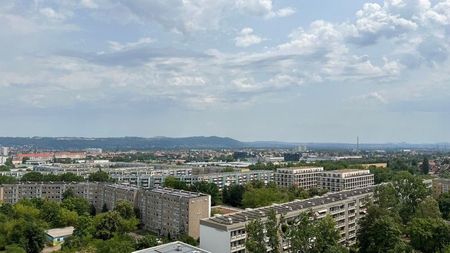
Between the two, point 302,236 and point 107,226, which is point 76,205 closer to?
point 107,226

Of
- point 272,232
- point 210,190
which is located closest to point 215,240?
point 272,232

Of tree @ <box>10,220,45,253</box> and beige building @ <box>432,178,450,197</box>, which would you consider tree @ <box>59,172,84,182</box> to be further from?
beige building @ <box>432,178,450,197</box>

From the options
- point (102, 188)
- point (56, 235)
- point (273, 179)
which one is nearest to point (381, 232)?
point (56, 235)

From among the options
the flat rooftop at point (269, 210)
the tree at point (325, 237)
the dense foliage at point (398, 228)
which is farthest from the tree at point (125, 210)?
the tree at point (325, 237)

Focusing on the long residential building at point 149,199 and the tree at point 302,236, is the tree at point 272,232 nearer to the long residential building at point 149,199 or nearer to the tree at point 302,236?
the tree at point 302,236

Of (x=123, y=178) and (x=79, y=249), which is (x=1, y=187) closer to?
(x=123, y=178)

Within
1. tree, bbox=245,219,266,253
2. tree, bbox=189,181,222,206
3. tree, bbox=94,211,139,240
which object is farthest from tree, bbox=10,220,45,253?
tree, bbox=189,181,222,206
